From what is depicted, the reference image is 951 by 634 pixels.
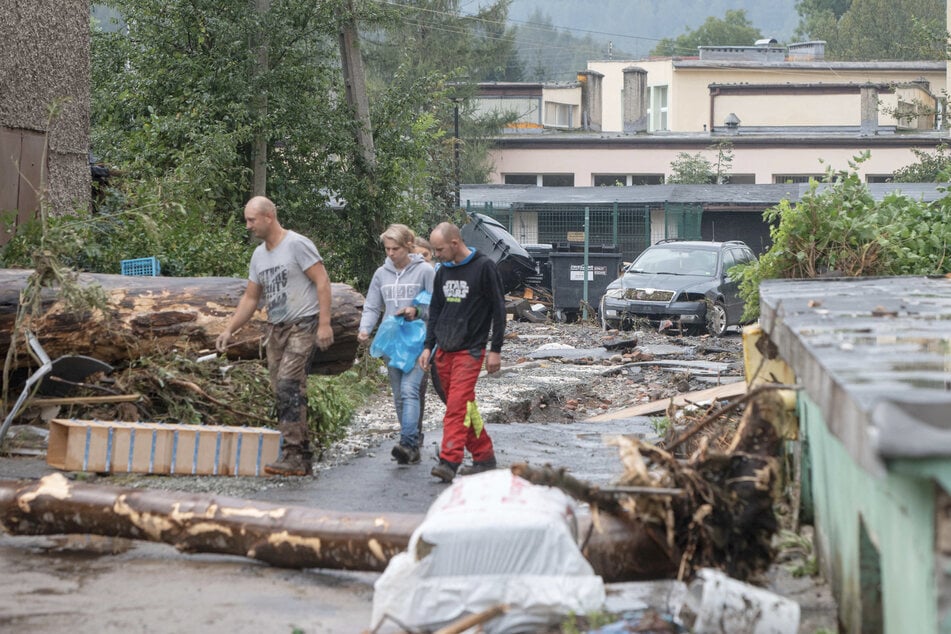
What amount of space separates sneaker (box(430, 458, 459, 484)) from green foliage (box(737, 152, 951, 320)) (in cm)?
322

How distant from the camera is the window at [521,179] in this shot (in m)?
51.5

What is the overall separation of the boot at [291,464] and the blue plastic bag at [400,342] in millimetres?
906

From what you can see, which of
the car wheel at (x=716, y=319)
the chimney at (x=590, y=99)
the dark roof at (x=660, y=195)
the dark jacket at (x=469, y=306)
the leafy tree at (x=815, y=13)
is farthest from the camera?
the leafy tree at (x=815, y=13)

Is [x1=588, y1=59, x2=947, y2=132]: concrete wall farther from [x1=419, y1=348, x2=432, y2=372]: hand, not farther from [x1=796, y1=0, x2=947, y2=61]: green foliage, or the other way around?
[x1=419, y1=348, x2=432, y2=372]: hand

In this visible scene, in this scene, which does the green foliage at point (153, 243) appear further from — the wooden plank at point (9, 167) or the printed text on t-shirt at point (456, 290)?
the printed text on t-shirt at point (456, 290)

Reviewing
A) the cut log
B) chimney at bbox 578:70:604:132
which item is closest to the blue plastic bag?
the cut log

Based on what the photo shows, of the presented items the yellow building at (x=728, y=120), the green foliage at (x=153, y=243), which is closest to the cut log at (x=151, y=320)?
the green foliage at (x=153, y=243)

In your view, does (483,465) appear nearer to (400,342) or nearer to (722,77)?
(400,342)

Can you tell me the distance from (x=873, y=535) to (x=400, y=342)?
5.32 metres

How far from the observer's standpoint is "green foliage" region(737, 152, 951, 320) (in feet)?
34.1

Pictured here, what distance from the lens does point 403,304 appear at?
9008 mm

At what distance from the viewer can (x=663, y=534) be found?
4883 millimetres

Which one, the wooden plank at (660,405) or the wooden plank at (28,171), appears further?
the wooden plank at (28,171)

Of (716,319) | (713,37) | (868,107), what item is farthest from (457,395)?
(713,37)
